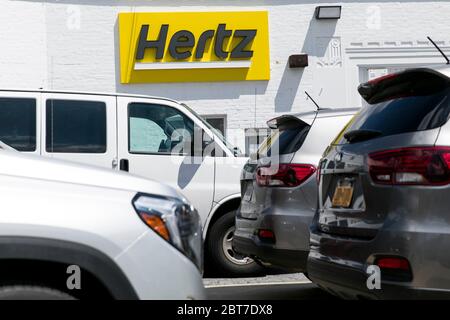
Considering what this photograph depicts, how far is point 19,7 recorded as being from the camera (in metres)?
13.6

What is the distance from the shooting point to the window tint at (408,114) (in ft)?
12.1

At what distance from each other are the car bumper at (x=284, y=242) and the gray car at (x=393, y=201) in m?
1.03

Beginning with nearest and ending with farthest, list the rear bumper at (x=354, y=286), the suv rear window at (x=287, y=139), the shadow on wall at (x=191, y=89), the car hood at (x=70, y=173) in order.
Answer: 1. the car hood at (x=70, y=173)
2. the rear bumper at (x=354, y=286)
3. the suv rear window at (x=287, y=139)
4. the shadow on wall at (x=191, y=89)

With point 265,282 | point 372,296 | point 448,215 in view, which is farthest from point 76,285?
point 265,282

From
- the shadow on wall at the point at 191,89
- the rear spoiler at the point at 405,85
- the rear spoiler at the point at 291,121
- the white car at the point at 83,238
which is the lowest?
the white car at the point at 83,238

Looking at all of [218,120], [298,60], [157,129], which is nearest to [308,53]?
[298,60]

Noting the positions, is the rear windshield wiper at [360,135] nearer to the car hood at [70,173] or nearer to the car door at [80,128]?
the car hood at [70,173]

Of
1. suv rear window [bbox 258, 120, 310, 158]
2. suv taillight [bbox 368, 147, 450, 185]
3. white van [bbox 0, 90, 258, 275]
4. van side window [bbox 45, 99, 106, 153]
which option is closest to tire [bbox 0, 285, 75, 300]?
suv taillight [bbox 368, 147, 450, 185]

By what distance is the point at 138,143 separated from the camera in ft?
26.1

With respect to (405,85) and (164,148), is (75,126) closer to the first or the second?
(164,148)

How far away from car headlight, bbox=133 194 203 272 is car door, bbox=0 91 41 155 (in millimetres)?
4914

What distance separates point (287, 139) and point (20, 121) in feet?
11.1

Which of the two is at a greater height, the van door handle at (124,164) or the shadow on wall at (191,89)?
the shadow on wall at (191,89)

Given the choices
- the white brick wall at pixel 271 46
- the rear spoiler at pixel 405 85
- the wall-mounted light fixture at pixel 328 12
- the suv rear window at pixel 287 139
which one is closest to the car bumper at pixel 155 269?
the rear spoiler at pixel 405 85
